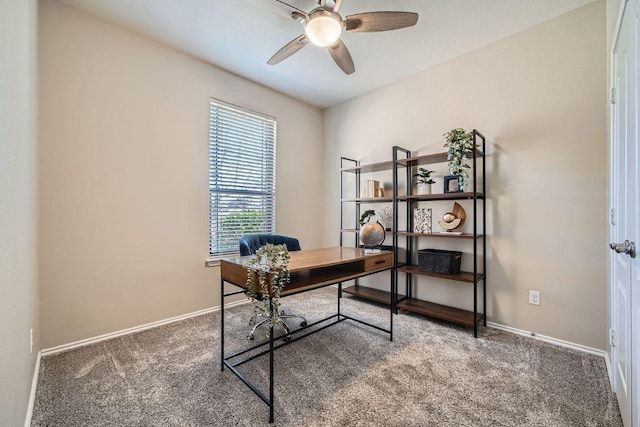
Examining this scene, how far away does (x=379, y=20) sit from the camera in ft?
6.30

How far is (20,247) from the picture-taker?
1.39 metres

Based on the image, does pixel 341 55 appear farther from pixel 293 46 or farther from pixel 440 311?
pixel 440 311

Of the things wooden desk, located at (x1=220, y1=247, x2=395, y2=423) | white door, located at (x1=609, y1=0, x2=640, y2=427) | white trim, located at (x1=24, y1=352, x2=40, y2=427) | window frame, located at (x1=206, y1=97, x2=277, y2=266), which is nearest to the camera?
white door, located at (x1=609, y1=0, x2=640, y2=427)

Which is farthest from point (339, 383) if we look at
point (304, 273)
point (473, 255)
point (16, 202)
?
point (16, 202)

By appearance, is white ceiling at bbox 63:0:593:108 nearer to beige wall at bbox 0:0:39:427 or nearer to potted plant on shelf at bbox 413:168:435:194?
beige wall at bbox 0:0:39:427

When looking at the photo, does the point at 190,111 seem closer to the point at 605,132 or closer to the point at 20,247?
the point at 20,247

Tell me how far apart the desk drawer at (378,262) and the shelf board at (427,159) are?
1118 mm

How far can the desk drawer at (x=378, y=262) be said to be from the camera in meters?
2.24

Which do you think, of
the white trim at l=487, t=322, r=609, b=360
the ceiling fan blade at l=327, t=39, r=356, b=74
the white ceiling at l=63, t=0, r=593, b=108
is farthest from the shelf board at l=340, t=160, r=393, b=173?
the white trim at l=487, t=322, r=609, b=360

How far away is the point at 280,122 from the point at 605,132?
3.28 meters

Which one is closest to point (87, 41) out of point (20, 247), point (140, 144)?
point (140, 144)

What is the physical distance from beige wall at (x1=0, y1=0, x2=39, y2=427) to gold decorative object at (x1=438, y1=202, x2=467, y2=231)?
3056mm

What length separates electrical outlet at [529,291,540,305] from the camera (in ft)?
8.01

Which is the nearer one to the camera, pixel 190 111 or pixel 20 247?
pixel 20 247
